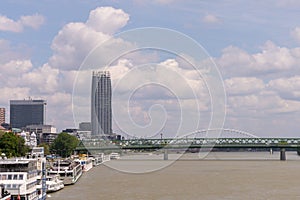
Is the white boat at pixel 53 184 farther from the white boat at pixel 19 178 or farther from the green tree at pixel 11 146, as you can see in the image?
the green tree at pixel 11 146

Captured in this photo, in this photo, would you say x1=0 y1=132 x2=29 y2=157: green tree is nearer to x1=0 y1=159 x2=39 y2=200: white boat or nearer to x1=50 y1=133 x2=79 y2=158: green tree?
x1=50 y1=133 x2=79 y2=158: green tree

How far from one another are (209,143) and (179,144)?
237 inches

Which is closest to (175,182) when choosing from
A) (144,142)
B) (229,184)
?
(229,184)

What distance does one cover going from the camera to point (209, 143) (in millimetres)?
106000

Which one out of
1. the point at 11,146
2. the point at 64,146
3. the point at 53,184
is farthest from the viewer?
the point at 64,146

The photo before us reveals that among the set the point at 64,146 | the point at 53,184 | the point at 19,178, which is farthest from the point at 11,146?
the point at 19,178

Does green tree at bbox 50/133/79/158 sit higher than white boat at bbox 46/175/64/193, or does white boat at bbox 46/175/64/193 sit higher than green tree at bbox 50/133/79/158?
green tree at bbox 50/133/79/158

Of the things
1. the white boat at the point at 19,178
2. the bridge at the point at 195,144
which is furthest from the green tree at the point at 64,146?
the white boat at the point at 19,178

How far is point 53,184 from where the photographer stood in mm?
38969

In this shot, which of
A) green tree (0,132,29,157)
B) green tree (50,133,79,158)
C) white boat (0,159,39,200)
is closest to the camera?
white boat (0,159,39,200)

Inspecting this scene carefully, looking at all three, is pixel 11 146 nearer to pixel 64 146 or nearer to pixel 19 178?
pixel 64 146

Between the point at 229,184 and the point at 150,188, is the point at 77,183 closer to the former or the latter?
the point at 150,188

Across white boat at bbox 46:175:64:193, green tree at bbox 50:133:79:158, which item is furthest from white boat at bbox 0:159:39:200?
green tree at bbox 50:133:79:158

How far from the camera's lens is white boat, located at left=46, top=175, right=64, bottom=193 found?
38.3m
